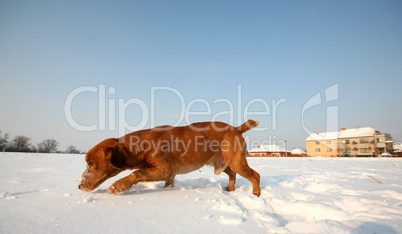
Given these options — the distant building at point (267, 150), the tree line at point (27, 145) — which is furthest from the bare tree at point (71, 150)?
the distant building at point (267, 150)

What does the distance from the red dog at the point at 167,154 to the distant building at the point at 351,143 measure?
72.5 meters

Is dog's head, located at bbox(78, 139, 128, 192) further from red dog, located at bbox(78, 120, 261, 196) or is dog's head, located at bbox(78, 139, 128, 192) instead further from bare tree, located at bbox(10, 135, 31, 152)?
bare tree, located at bbox(10, 135, 31, 152)

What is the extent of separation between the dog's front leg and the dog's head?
0.40 m

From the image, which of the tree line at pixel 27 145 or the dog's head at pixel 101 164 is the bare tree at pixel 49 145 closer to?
the tree line at pixel 27 145

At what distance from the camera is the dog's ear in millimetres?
3452

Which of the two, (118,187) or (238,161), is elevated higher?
(238,161)

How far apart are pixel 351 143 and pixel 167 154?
77.1m

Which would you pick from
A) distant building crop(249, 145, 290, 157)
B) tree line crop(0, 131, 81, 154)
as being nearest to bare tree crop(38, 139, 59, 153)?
tree line crop(0, 131, 81, 154)

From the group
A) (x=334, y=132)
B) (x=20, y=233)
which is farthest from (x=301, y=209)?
(x=334, y=132)

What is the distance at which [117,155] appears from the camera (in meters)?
3.57

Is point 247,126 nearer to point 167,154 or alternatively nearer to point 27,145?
point 167,154

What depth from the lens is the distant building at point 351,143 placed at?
197 ft

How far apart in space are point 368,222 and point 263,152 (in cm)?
8672

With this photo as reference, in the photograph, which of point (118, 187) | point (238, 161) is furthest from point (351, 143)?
point (118, 187)
